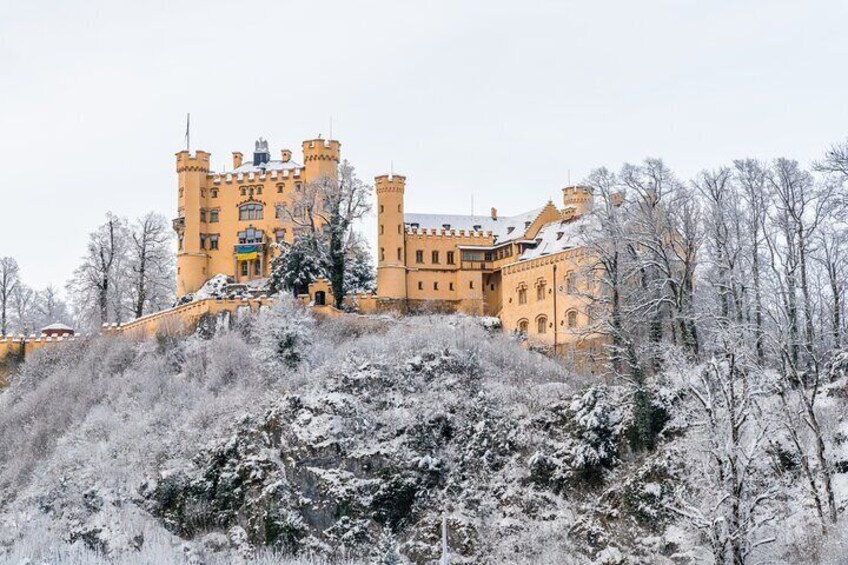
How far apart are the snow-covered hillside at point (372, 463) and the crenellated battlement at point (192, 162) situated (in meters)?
19.8

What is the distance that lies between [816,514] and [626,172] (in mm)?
22510

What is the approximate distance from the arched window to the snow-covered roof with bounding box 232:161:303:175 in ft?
7.57

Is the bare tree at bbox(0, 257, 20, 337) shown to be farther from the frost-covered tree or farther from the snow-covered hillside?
the snow-covered hillside

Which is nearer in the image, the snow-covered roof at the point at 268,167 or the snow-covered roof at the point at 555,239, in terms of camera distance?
the snow-covered roof at the point at 555,239

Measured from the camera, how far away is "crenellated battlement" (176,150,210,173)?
7894 cm

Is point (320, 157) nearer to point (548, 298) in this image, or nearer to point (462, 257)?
point (462, 257)

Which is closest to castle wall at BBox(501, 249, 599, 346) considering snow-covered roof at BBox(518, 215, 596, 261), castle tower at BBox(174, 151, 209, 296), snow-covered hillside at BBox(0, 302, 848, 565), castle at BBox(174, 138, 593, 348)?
castle at BBox(174, 138, 593, 348)

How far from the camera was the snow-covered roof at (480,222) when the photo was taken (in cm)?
7721

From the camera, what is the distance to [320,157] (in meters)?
77.2

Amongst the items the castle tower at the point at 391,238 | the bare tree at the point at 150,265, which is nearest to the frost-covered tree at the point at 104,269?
the bare tree at the point at 150,265

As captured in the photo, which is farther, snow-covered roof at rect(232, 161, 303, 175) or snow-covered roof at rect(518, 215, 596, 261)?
snow-covered roof at rect(232, 161, 303, 175)

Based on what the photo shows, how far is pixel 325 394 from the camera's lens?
2149 inches

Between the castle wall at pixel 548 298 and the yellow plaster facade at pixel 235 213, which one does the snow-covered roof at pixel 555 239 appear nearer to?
the castle wall at pixel 548 298

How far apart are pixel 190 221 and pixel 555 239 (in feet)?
79.1
